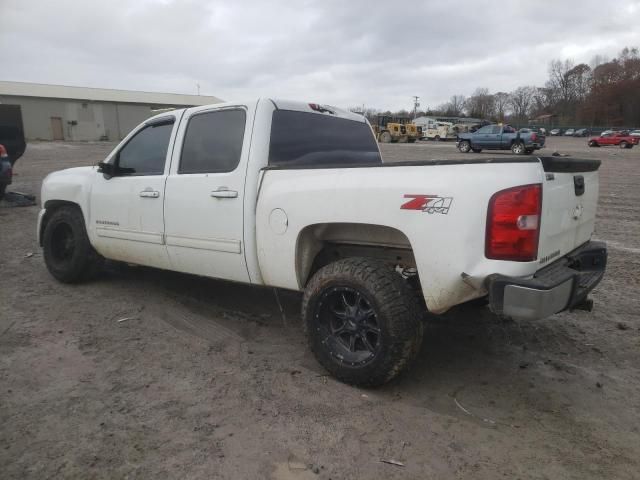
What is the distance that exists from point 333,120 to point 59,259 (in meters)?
3.42

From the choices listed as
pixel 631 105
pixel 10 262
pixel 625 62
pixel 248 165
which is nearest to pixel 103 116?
pixel 10 262

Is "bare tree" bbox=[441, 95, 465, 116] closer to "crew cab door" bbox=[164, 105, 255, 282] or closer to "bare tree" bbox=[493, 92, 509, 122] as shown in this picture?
"bare tree" bbox=[493, 92, 509, 122]

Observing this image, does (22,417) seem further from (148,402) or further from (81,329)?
(81,329)

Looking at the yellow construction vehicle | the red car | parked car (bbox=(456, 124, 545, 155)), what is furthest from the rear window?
the red car

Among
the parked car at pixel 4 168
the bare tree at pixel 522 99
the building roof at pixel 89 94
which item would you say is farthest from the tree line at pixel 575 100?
the parked car at pixel 4 168

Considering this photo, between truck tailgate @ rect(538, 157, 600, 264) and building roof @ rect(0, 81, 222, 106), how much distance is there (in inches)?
2165

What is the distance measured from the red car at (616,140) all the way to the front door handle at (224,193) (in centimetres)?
4243

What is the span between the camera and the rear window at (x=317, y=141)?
382 cm

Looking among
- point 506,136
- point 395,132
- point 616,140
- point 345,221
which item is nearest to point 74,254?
point 345,221

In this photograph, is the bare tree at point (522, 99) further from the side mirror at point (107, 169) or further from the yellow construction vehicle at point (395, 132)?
the side mirror at point (107, 169)

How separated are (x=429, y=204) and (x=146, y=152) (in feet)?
9.68

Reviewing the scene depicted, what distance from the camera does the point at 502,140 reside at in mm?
27891

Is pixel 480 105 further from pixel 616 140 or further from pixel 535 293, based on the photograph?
pixel 535 293

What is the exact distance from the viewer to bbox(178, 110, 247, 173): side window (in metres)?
3.83
